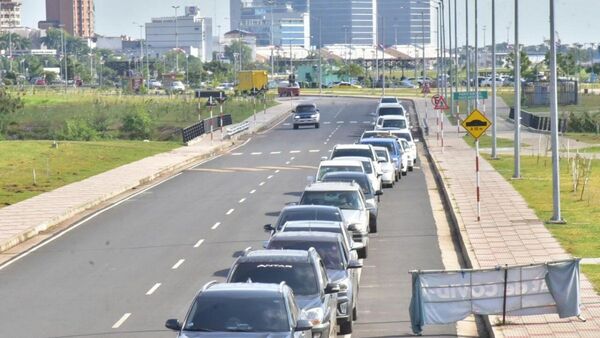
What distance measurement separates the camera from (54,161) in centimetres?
6231

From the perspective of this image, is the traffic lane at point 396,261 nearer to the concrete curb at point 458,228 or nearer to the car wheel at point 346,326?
the car wheel at point 346,326

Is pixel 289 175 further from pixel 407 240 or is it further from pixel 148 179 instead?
pixel 407 240

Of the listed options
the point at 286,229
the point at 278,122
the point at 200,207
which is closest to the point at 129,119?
the point at 278,122

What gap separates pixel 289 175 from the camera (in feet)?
183

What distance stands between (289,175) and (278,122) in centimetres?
4661

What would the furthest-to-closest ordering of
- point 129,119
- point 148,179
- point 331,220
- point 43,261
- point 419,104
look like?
point 419,104
point 129,119
point 148,179
point 43,261
point 331,220

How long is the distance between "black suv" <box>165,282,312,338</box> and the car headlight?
3.72 feet

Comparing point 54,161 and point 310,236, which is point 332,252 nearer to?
point 310,236

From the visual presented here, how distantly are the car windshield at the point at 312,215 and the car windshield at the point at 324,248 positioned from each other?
5.18 metres

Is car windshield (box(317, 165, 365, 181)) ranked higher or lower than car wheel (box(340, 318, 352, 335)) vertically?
higher

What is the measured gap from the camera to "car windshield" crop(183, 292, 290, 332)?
1740 cm

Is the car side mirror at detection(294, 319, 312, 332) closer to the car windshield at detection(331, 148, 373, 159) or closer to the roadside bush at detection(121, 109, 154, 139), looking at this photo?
the car windshield at detection(331, 148, 373, 159)

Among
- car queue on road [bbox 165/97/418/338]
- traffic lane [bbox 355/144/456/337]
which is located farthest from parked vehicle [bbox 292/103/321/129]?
car queue on road [bbox 165/97/418/338]

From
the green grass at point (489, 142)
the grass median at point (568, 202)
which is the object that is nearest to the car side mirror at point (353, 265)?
the grass median at point (568, 202)
